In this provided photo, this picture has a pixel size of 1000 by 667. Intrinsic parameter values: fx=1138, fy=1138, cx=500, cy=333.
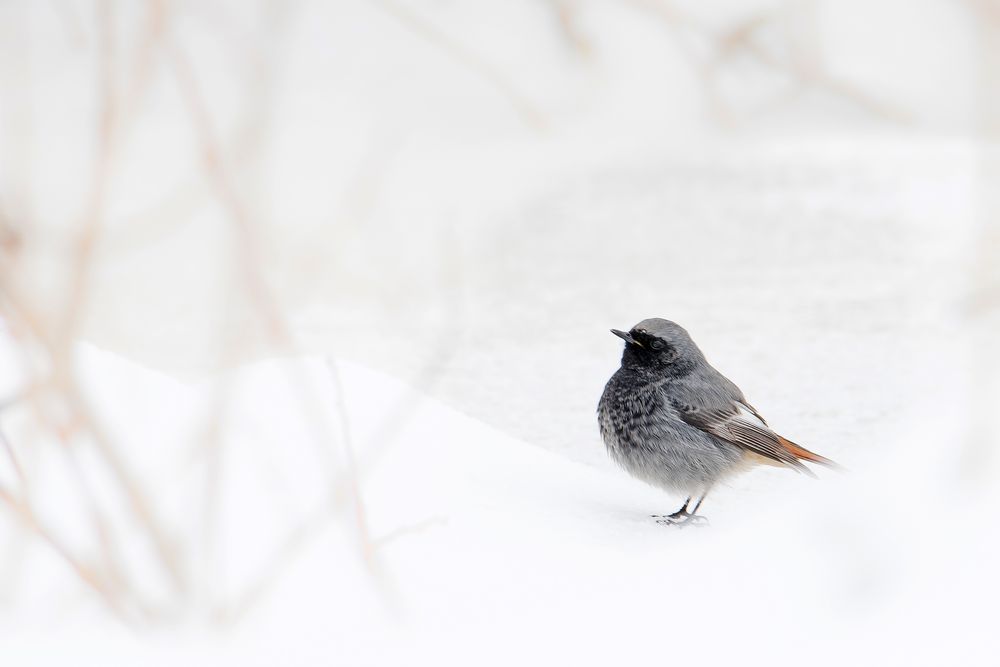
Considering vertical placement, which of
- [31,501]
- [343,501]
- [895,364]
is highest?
[895,364]

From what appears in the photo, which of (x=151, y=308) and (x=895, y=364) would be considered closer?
(x=895, y=364)

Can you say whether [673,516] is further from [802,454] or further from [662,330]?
[662,330]

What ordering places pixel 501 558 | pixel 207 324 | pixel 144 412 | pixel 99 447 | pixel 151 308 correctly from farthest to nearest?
pixel 151 308
pixel 207 324
pixel 144 412
pixel 501 558
pixel 99 447

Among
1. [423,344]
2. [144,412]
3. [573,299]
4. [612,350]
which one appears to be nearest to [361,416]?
[144,412]

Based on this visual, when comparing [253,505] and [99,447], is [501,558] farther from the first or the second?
[99,447]

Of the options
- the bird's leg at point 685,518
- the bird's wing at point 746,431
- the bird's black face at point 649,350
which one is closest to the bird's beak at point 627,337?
the bird's black face at point 649,350

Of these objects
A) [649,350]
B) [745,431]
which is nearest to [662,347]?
[649,350]

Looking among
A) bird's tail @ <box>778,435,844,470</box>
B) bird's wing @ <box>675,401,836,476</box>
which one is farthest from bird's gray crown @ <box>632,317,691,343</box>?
bird's tail @ <box>778,435,844,470</box>
